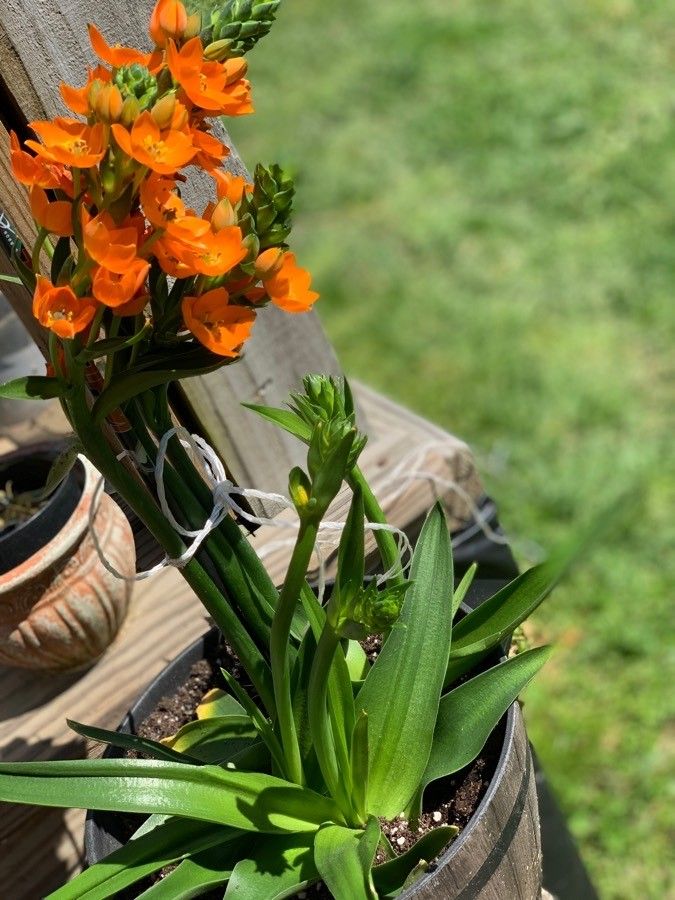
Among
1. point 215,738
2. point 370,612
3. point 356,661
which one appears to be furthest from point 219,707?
point 370,612

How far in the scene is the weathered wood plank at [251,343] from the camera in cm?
101

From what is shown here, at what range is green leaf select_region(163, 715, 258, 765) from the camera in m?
0.99

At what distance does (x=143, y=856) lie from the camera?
2.79 ft

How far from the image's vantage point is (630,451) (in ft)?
7.51

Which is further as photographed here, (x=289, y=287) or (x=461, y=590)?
(x=461, y=590)

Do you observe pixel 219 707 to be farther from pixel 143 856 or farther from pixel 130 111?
pixel 130 111

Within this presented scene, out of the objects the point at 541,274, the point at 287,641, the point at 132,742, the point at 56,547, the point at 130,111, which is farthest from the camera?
the point at 541,274

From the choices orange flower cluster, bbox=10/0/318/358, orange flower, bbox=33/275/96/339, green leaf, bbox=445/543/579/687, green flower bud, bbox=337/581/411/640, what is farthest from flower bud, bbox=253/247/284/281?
green leaf, bbox=445/543/579/687

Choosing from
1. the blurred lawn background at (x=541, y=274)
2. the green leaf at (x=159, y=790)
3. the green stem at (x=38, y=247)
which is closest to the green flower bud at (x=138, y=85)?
the green stem at (x=38, y=247)

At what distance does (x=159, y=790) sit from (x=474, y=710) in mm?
258

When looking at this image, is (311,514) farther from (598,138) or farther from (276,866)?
(598,138)

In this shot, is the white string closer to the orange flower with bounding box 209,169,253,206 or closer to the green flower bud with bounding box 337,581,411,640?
the green flower bud with bounding box 337,581,411,640

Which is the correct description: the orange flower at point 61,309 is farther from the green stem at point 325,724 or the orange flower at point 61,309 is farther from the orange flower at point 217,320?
the green stem at point 325,724

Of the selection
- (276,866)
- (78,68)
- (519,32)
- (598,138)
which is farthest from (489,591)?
(519,32)
